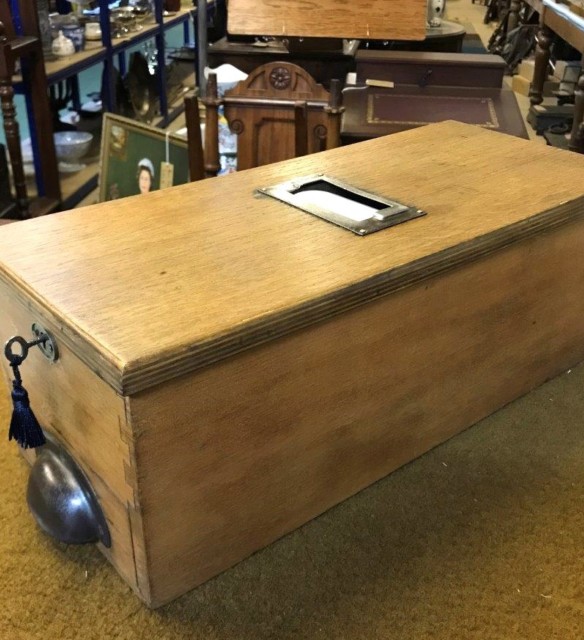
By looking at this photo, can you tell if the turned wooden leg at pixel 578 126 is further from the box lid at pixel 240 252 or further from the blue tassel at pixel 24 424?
the blue tassel at pixel 24 424

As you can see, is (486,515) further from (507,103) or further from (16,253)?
(507,103)

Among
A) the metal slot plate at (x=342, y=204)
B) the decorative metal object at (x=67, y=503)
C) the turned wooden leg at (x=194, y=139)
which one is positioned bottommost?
the decorative metal object at (x=67, y=503)

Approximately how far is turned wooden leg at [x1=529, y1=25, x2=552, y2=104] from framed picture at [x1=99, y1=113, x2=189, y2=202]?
2273mm

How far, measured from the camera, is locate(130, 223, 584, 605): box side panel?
707 mm

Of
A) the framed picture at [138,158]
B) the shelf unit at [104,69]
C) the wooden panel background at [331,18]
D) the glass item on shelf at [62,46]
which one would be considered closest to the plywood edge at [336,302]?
the wooden panel background at [331,18]

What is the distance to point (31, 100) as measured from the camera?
215cm

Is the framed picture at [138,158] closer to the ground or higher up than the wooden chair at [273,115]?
closer to the ground

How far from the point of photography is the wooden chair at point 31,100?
1850 millimetres

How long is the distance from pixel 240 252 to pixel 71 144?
2126mm

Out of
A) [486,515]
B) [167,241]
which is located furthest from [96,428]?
[486,515]

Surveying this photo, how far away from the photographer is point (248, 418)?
2.43 feet

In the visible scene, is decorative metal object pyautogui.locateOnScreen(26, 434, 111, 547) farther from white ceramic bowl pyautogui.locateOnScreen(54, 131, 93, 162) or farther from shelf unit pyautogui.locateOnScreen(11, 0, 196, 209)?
white ceramic bowl pyautogui.locateOnScreen(54, 131, 93, 162)

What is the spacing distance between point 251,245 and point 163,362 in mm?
266

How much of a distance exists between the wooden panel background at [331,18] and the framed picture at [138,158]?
1.24ft
